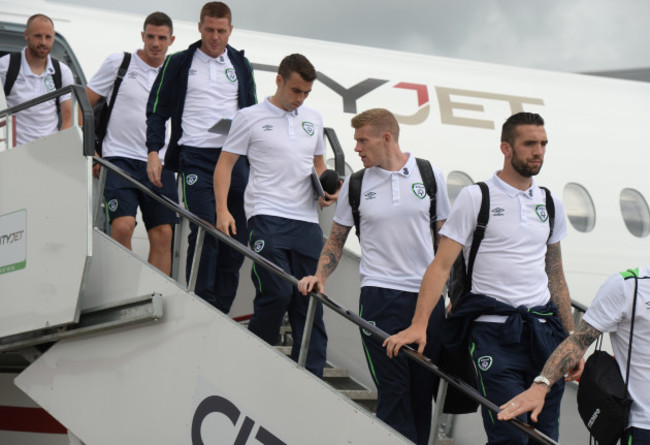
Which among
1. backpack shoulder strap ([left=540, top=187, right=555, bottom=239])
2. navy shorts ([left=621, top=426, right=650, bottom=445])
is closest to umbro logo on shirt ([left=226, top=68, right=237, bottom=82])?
backpack shoulder strap ([left=540, top=187, right=555, bottom=239])

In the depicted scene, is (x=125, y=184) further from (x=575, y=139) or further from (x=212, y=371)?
(x=575, y=139)

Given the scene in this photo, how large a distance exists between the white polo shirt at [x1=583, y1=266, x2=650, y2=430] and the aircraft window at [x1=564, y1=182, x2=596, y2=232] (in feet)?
18.5

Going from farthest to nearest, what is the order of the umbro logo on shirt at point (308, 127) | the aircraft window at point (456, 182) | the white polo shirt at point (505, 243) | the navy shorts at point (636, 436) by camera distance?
1. the aircraft window at point (456, 182)
2. the umbro logo on shirt at point (308, 127)
3. the white polo shirt at point (505, 243)
4. the navy shorts at point (636, 436)

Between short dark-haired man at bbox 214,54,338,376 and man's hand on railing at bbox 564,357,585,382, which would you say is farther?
short dark-haired man at bbox 214,54,338,376

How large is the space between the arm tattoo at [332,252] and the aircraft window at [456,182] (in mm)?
4331

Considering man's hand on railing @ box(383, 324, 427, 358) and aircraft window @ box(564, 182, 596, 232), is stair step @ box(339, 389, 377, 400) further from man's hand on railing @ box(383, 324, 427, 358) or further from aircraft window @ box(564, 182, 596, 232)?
aircraft window @ box(564, 182, 596, 232)

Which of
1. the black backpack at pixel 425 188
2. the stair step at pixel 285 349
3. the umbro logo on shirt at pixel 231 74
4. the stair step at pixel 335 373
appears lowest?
the stair step at pixel 335 373

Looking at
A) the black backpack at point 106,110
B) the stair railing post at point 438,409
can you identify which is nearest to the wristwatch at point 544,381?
the stair railing post at point 438,409

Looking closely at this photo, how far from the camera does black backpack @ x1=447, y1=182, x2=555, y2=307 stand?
163 inches

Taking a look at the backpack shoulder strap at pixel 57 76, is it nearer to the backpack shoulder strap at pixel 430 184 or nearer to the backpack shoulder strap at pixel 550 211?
the backpack shoulder strap at pixel 430 184

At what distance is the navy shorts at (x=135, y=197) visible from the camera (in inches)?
228

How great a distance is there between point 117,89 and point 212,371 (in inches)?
101

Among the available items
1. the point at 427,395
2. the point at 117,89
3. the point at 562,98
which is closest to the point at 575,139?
the point at 562,98

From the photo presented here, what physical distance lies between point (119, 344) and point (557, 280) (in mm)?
2271
